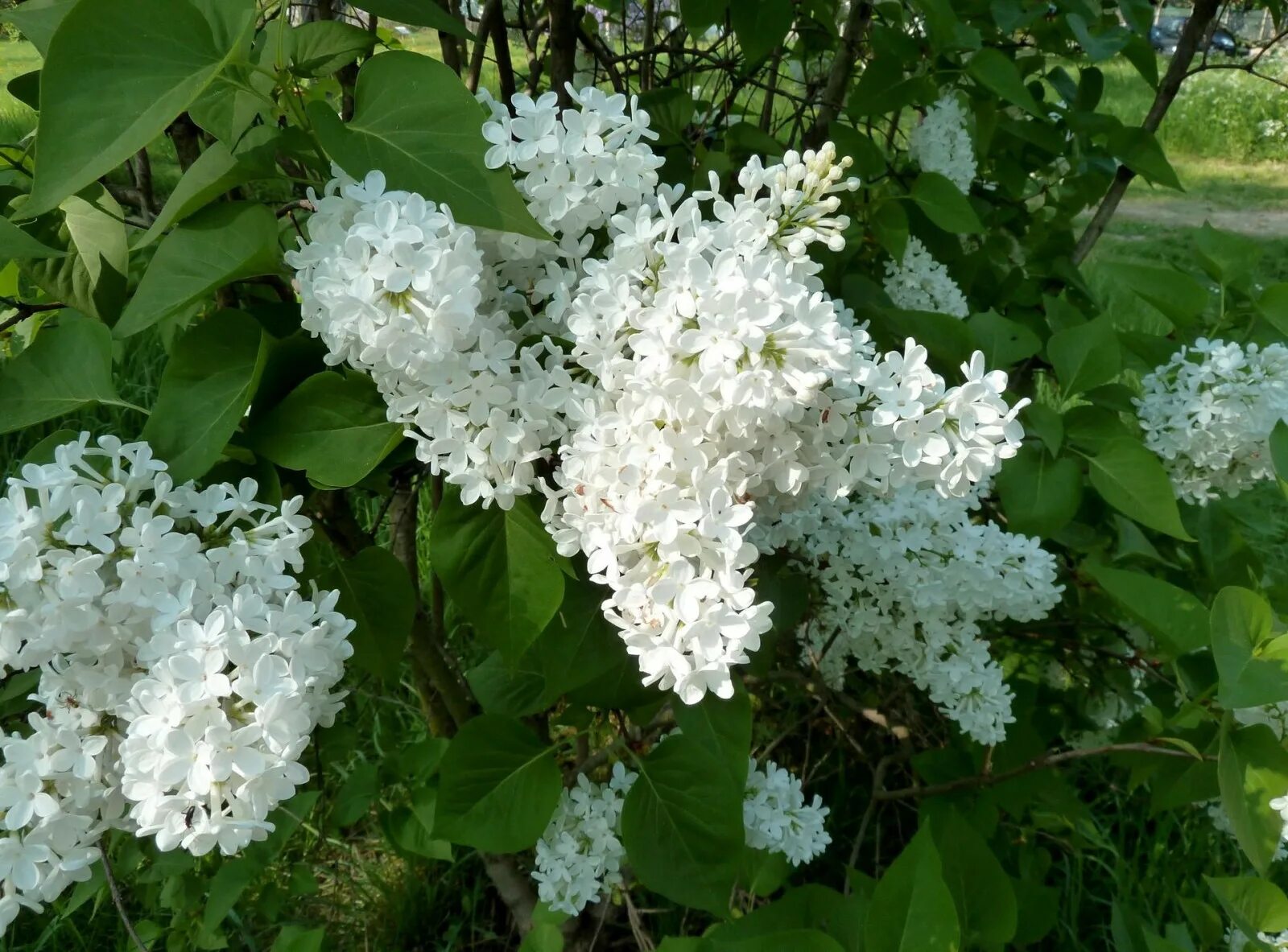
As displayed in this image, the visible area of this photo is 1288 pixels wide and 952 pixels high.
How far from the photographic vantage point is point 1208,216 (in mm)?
7016

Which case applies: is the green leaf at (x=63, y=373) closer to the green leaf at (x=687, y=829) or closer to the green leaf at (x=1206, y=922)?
the green leaf at (x=687, y=829)

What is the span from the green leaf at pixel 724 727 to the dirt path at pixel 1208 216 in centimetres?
683

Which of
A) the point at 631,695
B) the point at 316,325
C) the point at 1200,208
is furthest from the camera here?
the point at 1200,208

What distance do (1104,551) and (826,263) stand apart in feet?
2.15

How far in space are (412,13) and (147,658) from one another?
621 millimetres

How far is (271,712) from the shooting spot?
0.70m

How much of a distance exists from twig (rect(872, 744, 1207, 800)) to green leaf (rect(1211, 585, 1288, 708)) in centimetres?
24

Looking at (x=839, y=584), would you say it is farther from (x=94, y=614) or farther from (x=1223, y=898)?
(x=94, y=614)

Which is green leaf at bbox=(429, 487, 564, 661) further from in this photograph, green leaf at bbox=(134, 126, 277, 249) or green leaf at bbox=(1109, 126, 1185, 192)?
green leaf at bbox=(1109, 126, 1185, 192)

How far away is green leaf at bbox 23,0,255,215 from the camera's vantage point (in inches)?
26.2

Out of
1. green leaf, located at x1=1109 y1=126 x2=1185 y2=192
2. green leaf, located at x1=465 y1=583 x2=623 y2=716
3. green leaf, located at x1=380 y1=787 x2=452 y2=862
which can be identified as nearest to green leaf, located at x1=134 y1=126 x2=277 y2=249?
green leaf, located at x1=465 y1=583 x2=623 y2=716

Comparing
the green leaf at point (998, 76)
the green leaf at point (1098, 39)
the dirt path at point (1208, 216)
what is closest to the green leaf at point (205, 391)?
the green leaf at point (998, 76)

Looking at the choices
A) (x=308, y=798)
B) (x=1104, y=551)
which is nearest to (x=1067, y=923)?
(x=1104, y=551)

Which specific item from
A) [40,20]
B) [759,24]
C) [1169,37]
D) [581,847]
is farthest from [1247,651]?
[1169,37]
